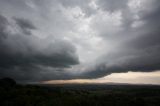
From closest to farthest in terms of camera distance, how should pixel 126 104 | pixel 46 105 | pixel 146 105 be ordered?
pixel 46 105 < pixel 126 104 < pixel 146 105

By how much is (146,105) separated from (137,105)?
128 inches

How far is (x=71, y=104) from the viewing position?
41.7 m

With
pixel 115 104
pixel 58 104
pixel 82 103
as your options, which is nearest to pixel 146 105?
pixel 115 104

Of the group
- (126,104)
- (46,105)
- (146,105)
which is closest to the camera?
(46,105)

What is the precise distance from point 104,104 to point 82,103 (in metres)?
5.58

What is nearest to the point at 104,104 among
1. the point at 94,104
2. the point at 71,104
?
the point at 94,104

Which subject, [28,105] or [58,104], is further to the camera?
[28,105]

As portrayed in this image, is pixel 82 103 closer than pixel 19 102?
Yes

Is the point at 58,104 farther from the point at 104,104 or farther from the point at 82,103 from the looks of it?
the point at 104,104

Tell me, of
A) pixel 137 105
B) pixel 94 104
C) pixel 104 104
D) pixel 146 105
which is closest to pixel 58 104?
pixel 94 104

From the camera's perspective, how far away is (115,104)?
4228 centimetres

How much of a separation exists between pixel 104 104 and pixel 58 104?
11.4 meters

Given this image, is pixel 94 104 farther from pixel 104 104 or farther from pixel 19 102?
pixel 19 102

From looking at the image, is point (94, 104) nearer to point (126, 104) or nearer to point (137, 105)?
point (126, 104)
